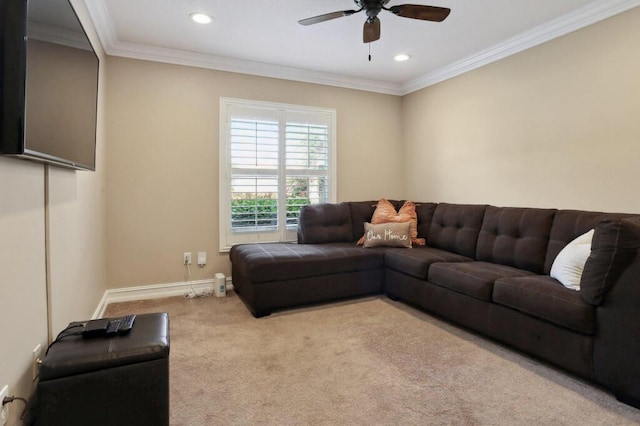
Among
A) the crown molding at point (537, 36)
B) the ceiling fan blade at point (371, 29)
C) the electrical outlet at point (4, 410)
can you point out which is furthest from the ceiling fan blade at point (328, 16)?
the electrical outlet at point (4, 410)

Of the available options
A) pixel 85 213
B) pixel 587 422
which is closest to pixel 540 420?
pixel 587 422

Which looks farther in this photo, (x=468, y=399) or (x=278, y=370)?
(x=278, y=370)

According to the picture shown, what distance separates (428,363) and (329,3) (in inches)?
105

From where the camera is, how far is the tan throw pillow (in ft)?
12.4

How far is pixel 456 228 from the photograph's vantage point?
363 cm

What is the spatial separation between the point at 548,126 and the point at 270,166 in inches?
110

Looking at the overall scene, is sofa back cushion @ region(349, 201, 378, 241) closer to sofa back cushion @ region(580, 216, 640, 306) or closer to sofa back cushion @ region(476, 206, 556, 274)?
sofa back cushion @ region(476, 206, 556, 274)

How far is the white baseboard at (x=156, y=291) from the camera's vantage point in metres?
3.44

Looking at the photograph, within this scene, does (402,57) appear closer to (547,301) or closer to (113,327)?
(547,301)

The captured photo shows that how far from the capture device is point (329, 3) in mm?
2660

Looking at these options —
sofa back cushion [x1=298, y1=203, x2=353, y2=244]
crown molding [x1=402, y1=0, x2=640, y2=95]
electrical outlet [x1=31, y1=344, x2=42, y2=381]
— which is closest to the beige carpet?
electrical outlet [x1=31, y1=344, x2=42, y2=381]

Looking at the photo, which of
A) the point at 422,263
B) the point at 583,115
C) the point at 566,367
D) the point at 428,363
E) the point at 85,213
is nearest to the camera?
the point at 566,367

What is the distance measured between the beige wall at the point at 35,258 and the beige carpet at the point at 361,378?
705 mm

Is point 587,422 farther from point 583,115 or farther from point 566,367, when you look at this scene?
point 583,115
